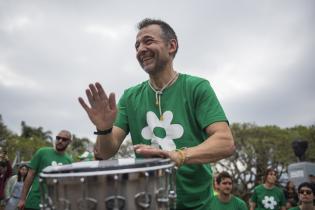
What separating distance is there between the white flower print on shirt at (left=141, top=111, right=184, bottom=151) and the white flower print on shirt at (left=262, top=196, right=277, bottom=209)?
6711 mm

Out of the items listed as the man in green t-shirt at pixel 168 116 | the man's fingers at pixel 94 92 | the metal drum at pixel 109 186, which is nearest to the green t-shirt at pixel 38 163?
the man in green t-shirt at pixel 168 116

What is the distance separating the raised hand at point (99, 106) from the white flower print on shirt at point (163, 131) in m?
0.32

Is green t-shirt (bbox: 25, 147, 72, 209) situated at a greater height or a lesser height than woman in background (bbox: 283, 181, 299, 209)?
greater

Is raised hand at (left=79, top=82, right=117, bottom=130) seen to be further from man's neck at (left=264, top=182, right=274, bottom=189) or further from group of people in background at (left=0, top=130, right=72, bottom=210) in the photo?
man's neck at (left=264, top=182, right=274, bottom=189)

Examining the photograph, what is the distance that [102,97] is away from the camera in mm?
2322

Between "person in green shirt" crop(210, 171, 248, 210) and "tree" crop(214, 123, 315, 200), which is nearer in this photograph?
"person in green shirt" crop(210, 171, 248, 210)

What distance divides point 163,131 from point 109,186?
88 cm

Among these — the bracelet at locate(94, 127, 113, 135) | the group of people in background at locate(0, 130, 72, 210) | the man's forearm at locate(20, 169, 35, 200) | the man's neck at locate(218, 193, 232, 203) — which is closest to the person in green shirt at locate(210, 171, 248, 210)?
the man's neck at locate(218, 193, 232, 203)

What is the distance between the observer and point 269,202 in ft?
28.7

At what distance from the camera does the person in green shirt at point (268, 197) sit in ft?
28.6

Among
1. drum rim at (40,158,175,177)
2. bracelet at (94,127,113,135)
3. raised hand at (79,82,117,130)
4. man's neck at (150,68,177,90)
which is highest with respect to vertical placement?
man's neck at (150,68,177,90)

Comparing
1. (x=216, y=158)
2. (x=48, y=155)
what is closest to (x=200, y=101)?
(x=216, y=158)

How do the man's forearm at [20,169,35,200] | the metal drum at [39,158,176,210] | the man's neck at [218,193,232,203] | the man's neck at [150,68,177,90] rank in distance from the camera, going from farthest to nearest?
1. the man's neck at [218,193,232,203]
2. the man's forearm at [20,169,35,200]
3. the man's neck at [150,68,177,90]
4. the metal drum at [39,158,176,210]

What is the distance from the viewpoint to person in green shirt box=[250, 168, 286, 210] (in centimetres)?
873
